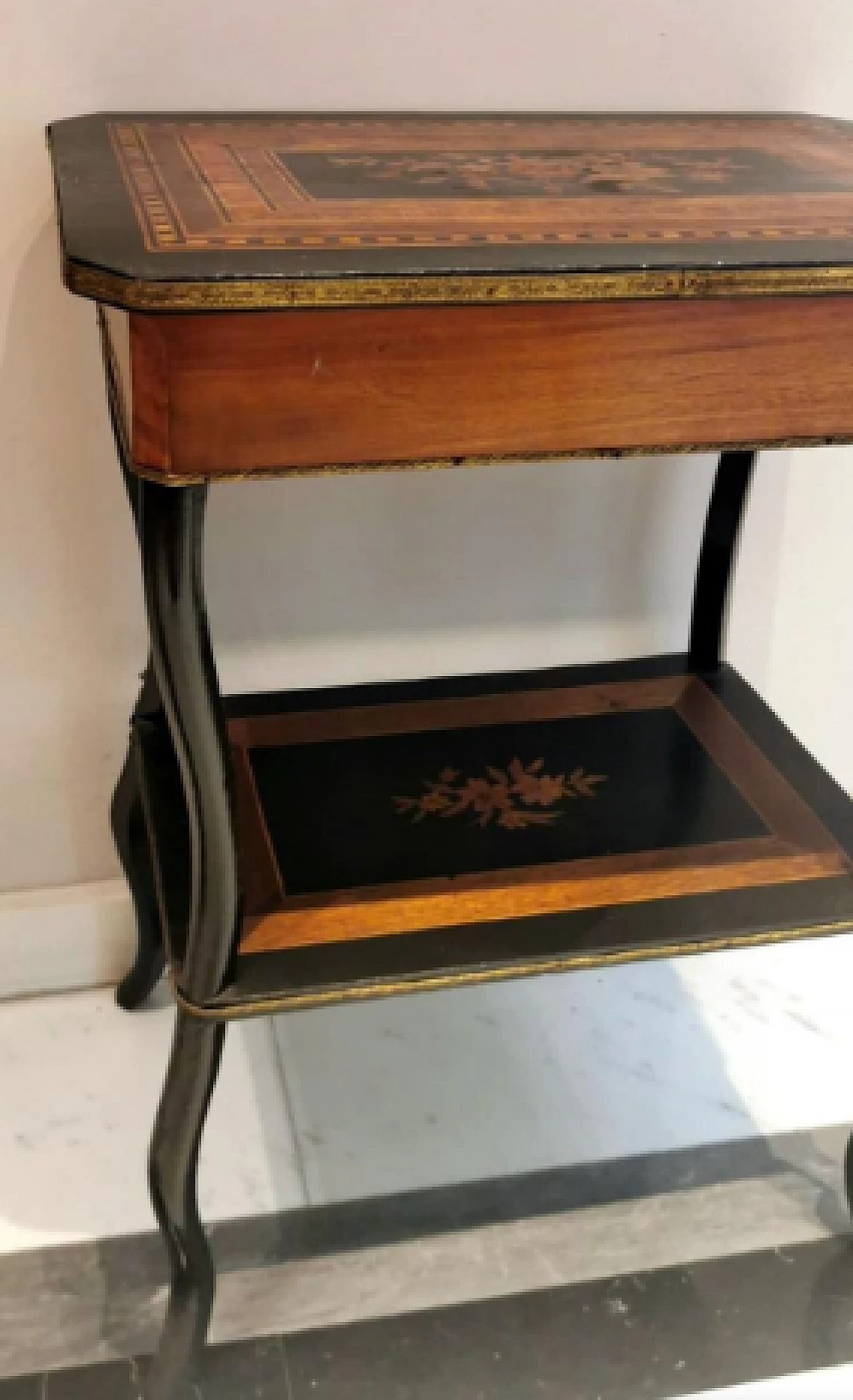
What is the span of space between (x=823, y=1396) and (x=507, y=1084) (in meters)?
0.35

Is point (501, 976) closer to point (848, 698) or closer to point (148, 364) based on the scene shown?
point (148, 364)

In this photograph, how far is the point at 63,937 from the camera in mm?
1309

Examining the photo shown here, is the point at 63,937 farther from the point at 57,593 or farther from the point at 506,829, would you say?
the point at 506,829

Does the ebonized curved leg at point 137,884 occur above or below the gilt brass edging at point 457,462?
below

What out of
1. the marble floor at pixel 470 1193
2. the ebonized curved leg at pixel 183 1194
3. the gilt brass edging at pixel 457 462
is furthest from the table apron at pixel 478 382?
the marble floor at pixel 470 1193

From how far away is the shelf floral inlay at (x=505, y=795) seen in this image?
1054 millimetres

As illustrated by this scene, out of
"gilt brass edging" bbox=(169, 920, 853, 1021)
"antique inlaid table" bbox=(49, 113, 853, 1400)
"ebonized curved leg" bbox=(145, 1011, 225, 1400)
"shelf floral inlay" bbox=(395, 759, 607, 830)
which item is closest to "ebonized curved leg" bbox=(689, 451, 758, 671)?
"antique inlaid table" bbox=(49, 113, 853, 1400)

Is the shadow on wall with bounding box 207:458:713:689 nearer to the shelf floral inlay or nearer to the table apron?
the shelf floral inlay

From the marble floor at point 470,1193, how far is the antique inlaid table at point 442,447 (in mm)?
73

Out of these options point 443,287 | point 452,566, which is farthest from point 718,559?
point 443,287

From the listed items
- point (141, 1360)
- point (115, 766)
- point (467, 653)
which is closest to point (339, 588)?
point (467, 653)

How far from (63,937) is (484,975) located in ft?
1.80

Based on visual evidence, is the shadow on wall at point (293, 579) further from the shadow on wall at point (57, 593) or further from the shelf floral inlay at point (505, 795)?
the shelf floral inlay at point (505, 795)

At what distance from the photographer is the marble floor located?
3.35 ft
